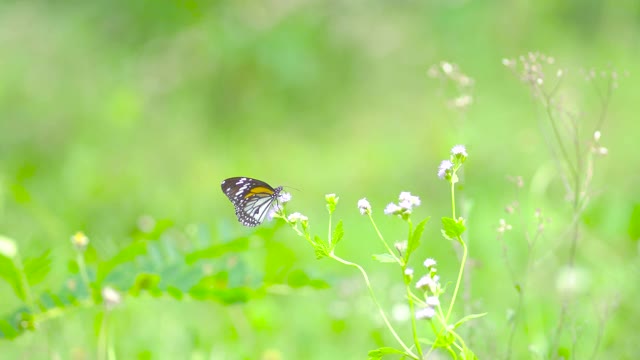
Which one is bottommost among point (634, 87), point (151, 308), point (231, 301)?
point (634, 87)

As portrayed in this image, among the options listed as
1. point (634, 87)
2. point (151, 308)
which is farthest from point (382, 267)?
point (634, 87)

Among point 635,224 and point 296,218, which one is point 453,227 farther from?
point 635,224

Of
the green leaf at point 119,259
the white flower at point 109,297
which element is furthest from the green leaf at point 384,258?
the green leaf at point 119,259

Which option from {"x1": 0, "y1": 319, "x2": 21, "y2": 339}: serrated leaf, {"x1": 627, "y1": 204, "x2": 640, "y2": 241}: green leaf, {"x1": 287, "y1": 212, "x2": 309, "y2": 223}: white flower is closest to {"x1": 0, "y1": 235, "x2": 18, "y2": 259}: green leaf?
{"x1": 0, "y1": 319, "x2": 21, "y2": 339}: serrated leaf

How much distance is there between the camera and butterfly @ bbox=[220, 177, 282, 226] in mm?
1594

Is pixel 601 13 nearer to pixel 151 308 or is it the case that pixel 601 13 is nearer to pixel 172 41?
pixel 172 41

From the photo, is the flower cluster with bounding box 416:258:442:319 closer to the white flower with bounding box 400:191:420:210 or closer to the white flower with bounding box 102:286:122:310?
the white flower with bounding box 400:191:420:210

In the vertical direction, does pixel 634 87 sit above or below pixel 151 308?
below

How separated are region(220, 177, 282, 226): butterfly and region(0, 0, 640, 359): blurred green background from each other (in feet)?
3.66

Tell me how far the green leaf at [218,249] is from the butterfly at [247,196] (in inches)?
13.9

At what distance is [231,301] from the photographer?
6.31 ft

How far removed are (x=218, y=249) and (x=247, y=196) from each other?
0.37m

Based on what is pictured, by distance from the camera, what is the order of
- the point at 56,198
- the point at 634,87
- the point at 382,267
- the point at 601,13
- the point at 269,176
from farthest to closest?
the point at 601,13, the point at 634,87, the point at 269,176, the point at 56,198, the point at 382,267

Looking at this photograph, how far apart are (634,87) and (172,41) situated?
212cm
